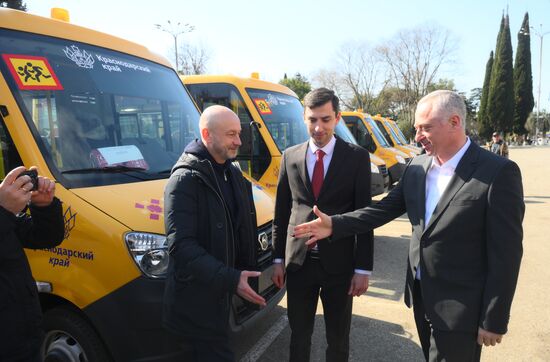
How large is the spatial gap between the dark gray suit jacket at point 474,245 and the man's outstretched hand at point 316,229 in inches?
20.2

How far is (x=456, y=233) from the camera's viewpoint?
192 centimetres

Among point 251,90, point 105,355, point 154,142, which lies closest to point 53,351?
point 105,355

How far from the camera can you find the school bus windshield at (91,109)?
2.55m

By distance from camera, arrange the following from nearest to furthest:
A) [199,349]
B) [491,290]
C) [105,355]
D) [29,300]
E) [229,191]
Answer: [29,300] < [491,290] < [199,349] < [229,191] < [105,355]

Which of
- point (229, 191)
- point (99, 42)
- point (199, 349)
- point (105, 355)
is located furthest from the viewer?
point (99, 42)

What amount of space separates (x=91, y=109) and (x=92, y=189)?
753 mm

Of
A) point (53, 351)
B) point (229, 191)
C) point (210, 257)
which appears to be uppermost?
point (229, 191)

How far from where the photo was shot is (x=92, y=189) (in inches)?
98.8

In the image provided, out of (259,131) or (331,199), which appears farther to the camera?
(259,131)

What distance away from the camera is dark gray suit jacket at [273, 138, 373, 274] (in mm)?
2461

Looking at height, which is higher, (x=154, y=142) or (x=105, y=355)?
(x=154, y=142)

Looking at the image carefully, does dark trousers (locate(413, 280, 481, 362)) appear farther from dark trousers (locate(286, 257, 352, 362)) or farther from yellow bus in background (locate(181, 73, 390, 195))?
yellow bus in background (locate(181, 73, 390, 195))

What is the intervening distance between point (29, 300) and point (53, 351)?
3.23 ft

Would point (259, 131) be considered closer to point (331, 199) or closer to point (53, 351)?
point (331, 199)
